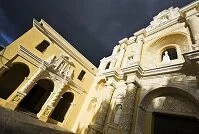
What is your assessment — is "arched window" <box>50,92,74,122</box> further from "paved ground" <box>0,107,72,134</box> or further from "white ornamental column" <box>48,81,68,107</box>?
"paved ground" <box>0,107,72,134</box>

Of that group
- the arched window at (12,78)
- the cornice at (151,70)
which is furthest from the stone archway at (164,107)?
the arched window at (12,78)

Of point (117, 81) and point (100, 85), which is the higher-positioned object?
point (100, 85)

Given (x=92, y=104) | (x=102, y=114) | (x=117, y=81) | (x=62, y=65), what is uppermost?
(x=62, y=65)

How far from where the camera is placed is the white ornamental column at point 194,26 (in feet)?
21.8

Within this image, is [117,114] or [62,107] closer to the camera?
[117,114]

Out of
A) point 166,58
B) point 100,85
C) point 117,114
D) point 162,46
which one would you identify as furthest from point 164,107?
point 100,85

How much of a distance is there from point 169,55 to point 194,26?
97.9 inches

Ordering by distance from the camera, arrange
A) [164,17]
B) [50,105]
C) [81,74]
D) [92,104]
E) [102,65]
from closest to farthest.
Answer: [50,105]
[164,17]
[92,104]
[81,74]
[102,65]

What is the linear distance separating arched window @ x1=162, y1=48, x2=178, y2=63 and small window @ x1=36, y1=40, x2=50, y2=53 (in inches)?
385

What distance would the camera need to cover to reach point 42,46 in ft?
38.4

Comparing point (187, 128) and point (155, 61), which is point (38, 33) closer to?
point (155, 61)

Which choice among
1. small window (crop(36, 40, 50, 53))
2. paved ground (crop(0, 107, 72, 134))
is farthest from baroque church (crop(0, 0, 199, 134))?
paved ground (crop(0, 107, 72, 134))

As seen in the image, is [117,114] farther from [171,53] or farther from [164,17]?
[164,17]

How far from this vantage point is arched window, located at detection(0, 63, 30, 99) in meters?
9.91
